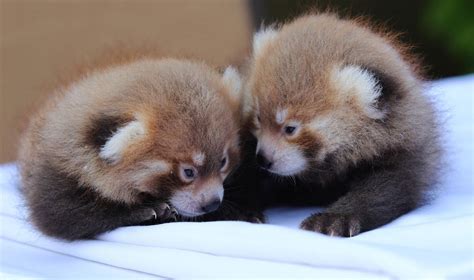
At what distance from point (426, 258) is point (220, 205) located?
73 centimetres

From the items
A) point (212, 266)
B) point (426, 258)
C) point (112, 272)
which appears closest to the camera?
point (426, 258)

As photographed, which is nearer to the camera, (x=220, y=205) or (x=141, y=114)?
(x=141, y=114)

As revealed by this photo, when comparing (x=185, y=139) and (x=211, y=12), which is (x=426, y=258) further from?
(x=211, y=12)

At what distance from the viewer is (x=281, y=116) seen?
2053mm

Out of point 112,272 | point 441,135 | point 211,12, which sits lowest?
point 211,12

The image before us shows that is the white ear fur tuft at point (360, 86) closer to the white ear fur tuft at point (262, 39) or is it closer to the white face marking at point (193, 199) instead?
the white ear fur tuft at point (262, 39)

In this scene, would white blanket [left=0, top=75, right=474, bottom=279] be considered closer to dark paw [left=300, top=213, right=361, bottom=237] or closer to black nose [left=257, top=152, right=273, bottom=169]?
dark paw [left=300, top=213, right=361, bottom=237]

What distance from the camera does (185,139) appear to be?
6.35ft

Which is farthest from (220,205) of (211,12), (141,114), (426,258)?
(211,12)

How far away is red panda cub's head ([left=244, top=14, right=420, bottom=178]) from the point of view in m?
2.03

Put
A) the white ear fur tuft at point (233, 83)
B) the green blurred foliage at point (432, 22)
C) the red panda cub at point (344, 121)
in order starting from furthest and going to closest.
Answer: the green blurred foliage at point (432, 22) → the white ear fur tuft at point (233, 83) → the red panda cub at point (344, 121)

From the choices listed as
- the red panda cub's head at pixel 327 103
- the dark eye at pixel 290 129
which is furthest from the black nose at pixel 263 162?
the dark eye at pixel 290 129

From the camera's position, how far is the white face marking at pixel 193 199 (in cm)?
197

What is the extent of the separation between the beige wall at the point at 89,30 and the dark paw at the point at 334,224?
2.31 metres
